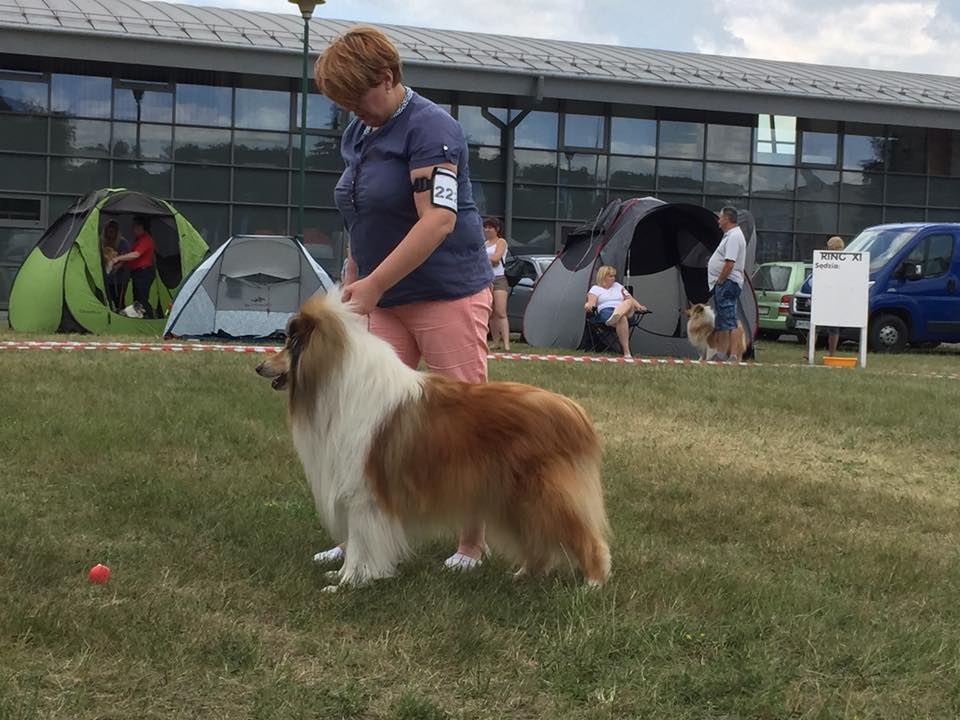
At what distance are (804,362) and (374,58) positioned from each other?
38.1 ft

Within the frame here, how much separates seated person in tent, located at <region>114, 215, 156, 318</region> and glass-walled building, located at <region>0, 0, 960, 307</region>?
6.28 m

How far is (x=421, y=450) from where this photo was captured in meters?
3.72

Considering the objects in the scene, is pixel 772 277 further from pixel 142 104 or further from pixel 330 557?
pixel 330 557

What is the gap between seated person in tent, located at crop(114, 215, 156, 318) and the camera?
595 inches

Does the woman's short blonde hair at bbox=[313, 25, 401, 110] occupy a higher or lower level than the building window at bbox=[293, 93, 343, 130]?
lower

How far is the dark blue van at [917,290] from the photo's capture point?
17.1 metres

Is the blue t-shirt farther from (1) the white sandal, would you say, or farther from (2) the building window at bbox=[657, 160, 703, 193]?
(2) the building window at bbox=[657, 160, 703, 193]

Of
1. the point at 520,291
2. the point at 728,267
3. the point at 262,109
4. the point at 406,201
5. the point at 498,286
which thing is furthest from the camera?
the point at 262,109

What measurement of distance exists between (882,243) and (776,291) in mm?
3145

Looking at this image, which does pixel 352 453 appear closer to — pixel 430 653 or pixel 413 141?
pixel 430 653

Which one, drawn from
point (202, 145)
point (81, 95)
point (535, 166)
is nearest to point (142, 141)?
point (202, 145)

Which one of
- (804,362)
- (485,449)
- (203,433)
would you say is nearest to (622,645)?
(485,449)

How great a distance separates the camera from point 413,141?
3.79m

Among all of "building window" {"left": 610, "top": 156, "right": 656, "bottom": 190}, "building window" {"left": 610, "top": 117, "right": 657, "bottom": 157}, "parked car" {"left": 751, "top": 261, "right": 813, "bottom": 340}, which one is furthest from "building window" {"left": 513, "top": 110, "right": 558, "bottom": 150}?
"parked car" {"left": 751, "top": 261, "right": 813, "bottom": 340}
